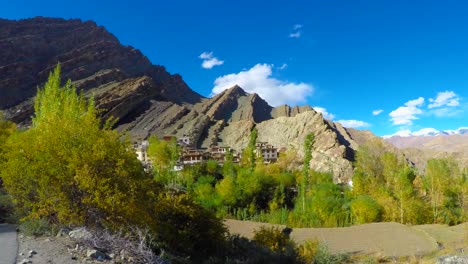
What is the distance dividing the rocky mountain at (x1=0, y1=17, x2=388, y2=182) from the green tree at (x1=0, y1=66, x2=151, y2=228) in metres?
66.6

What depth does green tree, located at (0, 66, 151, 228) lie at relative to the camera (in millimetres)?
9312

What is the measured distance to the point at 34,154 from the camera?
1008 cm

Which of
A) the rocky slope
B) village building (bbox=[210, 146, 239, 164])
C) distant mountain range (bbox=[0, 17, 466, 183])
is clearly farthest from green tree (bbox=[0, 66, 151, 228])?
the rocky slope

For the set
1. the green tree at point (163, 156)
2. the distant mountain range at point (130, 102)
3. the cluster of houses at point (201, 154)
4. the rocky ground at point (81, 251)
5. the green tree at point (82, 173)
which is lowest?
the rocky ground at point (81, 251)

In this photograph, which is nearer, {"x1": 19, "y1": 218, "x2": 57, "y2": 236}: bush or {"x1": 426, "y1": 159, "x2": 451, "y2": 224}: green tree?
{"x1": 19, "y1": 218, "x2": 57, "y2": 236}: bush

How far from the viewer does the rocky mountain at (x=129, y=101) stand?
334 feet

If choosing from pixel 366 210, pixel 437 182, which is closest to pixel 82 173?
pixel 366 210

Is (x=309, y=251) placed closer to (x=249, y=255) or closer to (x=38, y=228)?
(x=249, y=255)

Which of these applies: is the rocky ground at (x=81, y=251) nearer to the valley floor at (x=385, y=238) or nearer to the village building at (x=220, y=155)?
the valley floor at (x=385, y=238)

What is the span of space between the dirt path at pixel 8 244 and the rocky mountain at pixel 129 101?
66.3m

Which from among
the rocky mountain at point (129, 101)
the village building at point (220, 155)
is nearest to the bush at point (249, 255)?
the rocky mountain at point (129, 101)

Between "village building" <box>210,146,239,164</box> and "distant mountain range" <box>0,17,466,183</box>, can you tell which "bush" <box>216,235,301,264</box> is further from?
"village building" <box>210,146,239,164</box>

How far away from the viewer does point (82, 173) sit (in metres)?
9.18

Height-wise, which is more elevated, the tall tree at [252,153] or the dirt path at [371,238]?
the tall tree at [252,153]
